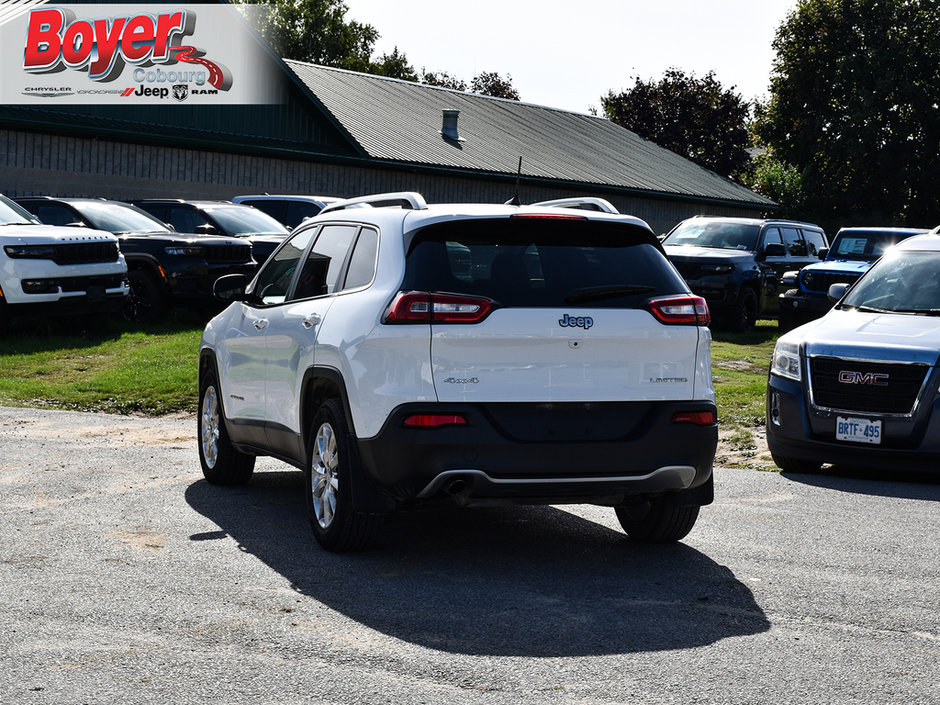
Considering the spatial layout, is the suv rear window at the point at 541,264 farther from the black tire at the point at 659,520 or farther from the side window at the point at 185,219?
the side window at the point at 185,219

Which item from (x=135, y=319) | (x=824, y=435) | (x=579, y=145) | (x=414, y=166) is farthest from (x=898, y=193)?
(x=824, y=435)

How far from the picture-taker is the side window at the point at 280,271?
8.34m

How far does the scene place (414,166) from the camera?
34.7 metres

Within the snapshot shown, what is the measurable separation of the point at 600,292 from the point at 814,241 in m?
21.1

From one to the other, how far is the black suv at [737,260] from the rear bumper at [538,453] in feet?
51.9

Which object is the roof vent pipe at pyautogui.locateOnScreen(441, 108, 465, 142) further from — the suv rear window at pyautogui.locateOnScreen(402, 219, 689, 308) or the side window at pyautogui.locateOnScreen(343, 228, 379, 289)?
the suv rear window at pyautogui.locateOnScreen(402, 219, 689, 308)

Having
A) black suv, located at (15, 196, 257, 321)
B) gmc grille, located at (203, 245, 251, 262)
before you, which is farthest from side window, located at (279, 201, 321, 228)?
gmc grille, located at (203, 245, 251, 262)

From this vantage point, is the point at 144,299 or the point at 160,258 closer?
the point at 160,258

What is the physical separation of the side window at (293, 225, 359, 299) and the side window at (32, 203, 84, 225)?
12.7 metres

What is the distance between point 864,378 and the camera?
1033cm

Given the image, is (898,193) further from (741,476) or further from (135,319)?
(741,476)

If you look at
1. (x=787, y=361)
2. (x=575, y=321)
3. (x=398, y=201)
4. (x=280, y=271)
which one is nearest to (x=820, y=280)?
(x=787, y=361)

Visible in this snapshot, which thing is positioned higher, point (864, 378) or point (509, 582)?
point (864, 378)

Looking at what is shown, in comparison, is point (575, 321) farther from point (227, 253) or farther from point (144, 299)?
point (144, 299)
